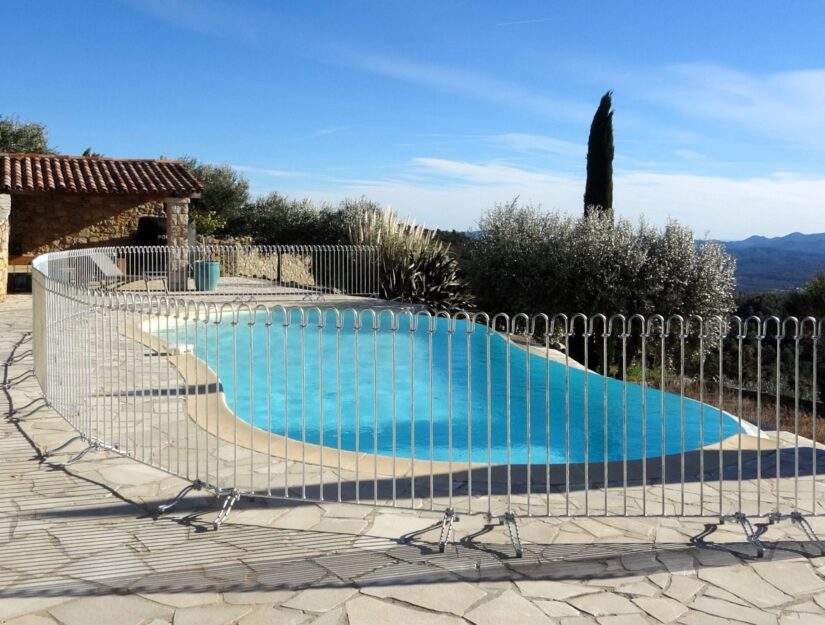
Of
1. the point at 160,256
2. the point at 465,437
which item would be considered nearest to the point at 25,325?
the point at 160,256

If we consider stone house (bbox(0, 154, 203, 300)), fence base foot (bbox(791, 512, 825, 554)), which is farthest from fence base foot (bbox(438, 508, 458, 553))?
stone house (bbox(0, 154, 203, 300))

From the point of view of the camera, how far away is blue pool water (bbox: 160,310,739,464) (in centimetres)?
883

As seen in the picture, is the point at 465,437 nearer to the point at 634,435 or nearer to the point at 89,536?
the point at 634,435

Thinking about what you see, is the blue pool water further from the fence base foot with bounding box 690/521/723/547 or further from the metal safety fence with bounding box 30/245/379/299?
the metal safety fence with bounding box 30/245/379/299

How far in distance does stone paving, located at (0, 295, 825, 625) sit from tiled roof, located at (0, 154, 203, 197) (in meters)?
17.0

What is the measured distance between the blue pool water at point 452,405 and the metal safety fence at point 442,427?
0.05 metres

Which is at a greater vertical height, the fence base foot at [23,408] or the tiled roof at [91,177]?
the tiled roof at [91,177]

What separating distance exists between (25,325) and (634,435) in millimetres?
10358

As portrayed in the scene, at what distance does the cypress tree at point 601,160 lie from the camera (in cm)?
2205

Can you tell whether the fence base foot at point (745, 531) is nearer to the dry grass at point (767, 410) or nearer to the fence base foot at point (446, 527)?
the fence base foot at point (446, 527)

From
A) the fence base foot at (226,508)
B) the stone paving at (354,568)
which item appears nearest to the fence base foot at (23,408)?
the stone paving at (354,568)

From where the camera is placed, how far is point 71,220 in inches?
860

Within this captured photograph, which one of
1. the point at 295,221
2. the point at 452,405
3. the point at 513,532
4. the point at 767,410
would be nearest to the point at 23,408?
the point at 513,532

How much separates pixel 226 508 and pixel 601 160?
62.2 ft
